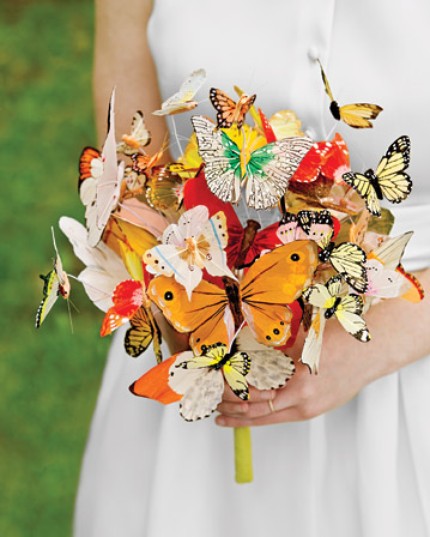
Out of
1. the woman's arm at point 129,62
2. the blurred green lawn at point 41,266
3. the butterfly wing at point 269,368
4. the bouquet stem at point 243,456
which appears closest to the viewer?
the butterfly wing at point 269,368

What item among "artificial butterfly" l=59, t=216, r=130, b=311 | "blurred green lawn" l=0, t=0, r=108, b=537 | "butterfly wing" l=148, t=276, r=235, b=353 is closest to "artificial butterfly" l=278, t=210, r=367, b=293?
"butterfly wing" l=148, t=276, r=235, b=353

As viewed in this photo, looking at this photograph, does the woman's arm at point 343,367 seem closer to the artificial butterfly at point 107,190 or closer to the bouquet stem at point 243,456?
the bouquet stem at point 243,456

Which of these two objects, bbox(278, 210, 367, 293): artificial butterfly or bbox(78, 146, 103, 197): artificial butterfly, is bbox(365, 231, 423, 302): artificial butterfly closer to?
bbox(278, 210, 367, 293): artificial butterfly

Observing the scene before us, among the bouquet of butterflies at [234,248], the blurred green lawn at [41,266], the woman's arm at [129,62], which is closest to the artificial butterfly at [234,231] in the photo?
the bouquet of butterflies at [234,248]

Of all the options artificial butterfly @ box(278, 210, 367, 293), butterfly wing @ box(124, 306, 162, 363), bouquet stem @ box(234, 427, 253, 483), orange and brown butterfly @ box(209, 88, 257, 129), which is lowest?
bouquet stem @ box(234, 427, 253, 483)

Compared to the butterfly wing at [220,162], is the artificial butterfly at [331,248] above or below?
below

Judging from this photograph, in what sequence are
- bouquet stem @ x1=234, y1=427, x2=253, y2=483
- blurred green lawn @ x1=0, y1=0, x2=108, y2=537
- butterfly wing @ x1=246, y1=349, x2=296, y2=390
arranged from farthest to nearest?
blurred green lawn @ x1=0, y1=0, x2=108, y2=537, bouquet stem @ x1=234, y1=427, x2=253, y2=483, butterfly wing @ x1=246, y1=349, x2=296, y2=390

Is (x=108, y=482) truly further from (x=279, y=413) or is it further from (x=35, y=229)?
(x=35, y=229)
